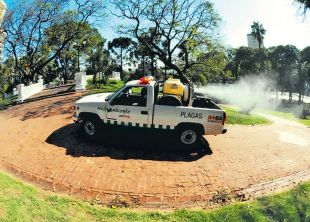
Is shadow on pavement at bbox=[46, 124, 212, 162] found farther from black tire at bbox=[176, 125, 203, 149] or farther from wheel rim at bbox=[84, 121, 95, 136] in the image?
wheel rim at bbox=[84, 121, 95, 136]

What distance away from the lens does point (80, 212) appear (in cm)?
694

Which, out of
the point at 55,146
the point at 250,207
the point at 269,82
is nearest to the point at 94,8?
the point at 55,146

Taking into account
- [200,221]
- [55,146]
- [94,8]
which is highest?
[94,8]

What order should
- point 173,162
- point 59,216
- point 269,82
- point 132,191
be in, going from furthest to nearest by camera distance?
point 269,82 < point 173,162 < point 132,191 < point 59,216

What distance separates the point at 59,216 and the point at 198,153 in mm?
5321

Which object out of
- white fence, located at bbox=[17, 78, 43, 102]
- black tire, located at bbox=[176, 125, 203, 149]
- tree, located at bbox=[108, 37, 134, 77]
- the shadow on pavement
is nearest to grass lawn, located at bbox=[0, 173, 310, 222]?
the shadow on pavement

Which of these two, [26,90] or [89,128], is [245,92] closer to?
[26,90]

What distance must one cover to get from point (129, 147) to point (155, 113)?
57.6 inches

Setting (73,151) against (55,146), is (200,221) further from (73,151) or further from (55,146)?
(55,146)

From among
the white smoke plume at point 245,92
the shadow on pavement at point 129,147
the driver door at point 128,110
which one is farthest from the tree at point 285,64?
the driver door at point 128,110

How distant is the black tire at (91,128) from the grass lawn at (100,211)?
3572mm

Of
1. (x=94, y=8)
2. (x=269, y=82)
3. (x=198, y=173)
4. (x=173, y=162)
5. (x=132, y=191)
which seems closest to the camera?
(x=132, y=191)

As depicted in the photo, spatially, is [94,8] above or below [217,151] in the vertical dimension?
above

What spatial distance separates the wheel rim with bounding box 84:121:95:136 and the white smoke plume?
1710 centimetres
